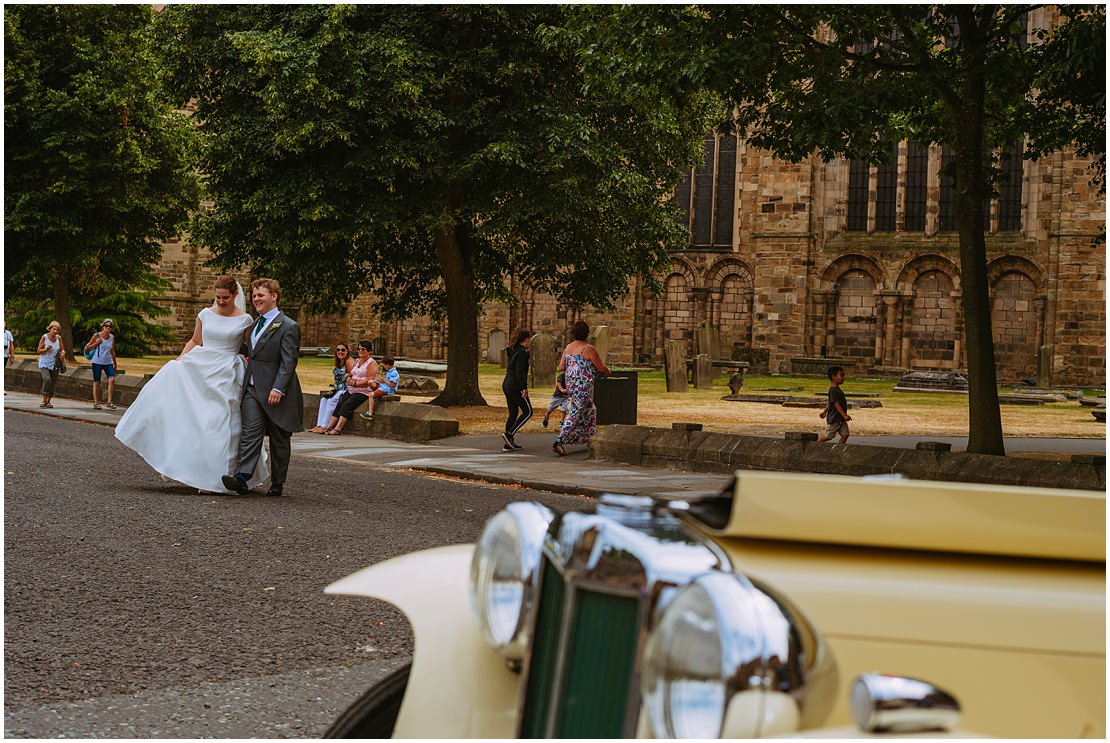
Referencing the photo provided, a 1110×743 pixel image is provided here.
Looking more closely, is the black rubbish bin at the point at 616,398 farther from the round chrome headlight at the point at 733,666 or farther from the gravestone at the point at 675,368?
the round chrome headlight at the point at 733,666

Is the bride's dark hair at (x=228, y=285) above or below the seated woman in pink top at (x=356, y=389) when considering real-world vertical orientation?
above

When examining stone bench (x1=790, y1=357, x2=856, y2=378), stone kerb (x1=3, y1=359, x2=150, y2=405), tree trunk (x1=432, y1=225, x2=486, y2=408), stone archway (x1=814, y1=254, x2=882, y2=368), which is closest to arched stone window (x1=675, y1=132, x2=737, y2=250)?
stone archway (x1=814, y1=254, x2=882, y2=368)

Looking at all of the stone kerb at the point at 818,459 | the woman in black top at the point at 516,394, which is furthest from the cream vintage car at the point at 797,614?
the woman in black top at the point at 516,394

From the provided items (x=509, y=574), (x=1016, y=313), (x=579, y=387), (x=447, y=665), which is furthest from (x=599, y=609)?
(x=1016, y=313)

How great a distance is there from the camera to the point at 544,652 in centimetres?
203

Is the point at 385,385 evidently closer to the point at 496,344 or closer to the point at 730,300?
the point at 496,344

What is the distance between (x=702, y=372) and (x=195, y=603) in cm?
2832

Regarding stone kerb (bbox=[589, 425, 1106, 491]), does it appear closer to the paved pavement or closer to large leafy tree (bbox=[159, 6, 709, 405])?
the paved pavement

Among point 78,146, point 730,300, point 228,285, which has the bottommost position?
point 228,285

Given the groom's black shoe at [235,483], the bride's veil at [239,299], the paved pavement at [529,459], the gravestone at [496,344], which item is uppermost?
the bride's veil at [239,299]

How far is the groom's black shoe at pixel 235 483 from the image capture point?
385 inches

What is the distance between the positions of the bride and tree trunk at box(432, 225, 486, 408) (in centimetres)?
1296

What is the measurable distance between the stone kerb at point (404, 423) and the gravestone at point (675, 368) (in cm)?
1355

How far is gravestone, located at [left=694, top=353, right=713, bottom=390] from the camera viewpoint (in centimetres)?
3319
